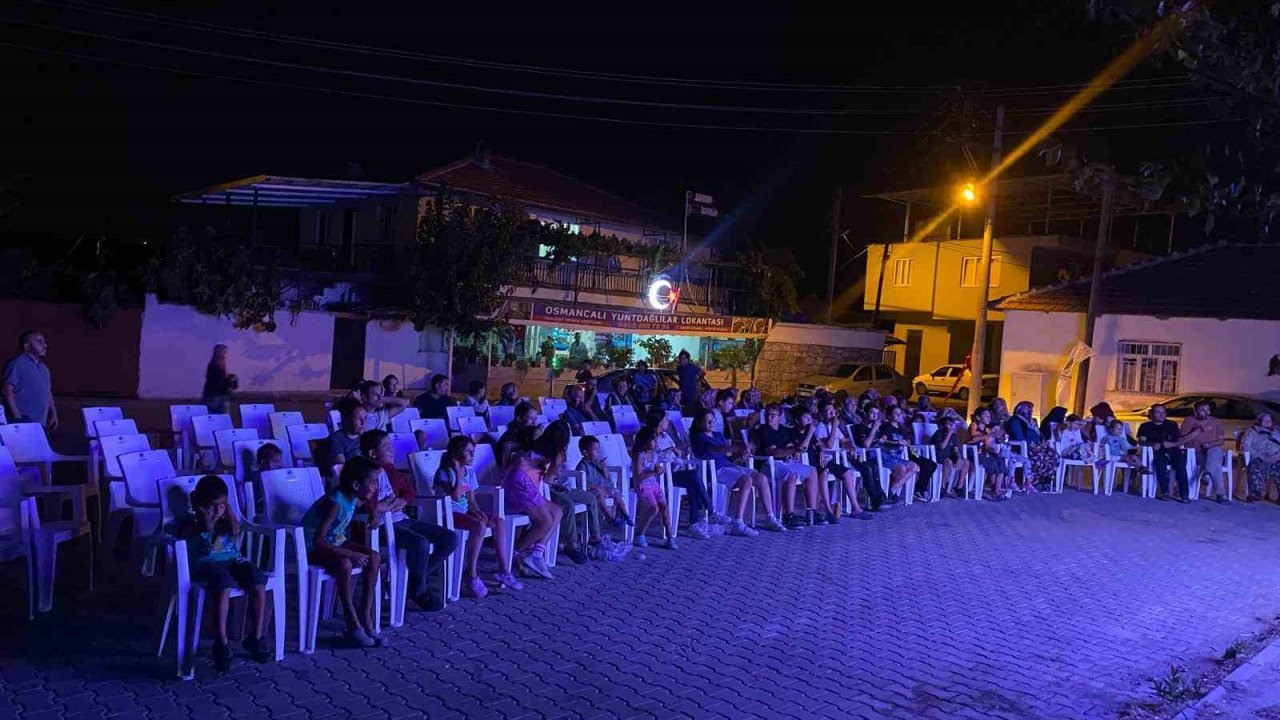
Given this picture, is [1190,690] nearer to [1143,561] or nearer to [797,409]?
[1143,561]

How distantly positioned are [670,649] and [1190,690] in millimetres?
2925

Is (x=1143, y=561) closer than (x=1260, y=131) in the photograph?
No

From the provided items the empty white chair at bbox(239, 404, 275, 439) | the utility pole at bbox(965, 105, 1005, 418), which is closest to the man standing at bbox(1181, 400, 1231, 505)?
the utility pole at bbox(965, 105, 1005, 418)

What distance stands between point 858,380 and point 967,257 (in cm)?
954

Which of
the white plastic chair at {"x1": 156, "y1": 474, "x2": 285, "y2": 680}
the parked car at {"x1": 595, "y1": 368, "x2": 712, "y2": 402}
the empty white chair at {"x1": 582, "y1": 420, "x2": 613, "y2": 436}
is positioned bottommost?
the white plastic chair at {"x1": 156, "y1": 474, "x2": 285, "y2": 680}

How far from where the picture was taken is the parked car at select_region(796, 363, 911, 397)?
26.8m

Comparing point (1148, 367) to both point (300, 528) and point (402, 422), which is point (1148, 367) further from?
point (300, 528)

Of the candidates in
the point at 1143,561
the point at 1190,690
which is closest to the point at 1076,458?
the point at 1143,561

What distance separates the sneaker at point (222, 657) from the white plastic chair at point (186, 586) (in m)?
0.13

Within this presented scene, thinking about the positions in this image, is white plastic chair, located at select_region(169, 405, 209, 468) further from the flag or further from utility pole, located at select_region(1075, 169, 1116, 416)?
the flag

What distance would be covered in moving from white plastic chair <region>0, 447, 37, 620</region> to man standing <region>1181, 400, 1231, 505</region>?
13.9 metres

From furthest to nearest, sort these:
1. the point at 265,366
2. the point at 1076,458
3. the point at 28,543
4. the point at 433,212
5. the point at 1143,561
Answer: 1. the point at 433,212
2. the point at 265,366
3. the point at 1076,458
4. the point at 1143,561
5. the point at 28,543

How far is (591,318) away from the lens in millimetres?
24156

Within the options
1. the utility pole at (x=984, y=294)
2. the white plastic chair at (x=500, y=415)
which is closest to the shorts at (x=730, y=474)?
the white plastic chair at (x=500, y=415)
